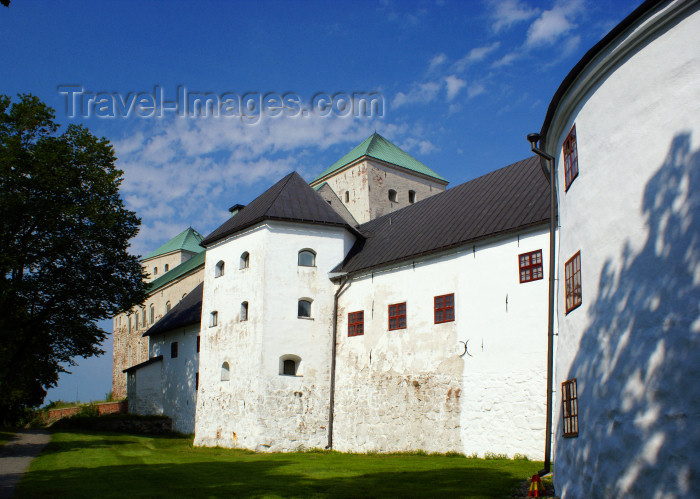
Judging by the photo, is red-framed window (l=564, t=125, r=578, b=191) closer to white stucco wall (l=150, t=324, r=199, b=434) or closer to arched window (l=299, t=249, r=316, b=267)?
arched window (l=299, t=249, r=316, b=267)

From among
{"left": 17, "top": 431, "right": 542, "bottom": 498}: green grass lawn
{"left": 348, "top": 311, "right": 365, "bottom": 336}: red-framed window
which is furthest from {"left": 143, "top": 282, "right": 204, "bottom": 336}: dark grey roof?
{"left": 348, "top": 311, "right": 365, "bottom": 336}: red-framed window

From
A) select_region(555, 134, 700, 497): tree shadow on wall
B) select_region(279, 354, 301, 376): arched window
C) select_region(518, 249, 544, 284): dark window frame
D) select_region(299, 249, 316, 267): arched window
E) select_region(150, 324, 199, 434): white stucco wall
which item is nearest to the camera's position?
select_region(555, 134, 700, 497): tree shadow on wall

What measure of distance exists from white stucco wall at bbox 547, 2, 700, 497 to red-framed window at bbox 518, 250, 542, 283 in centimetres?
742

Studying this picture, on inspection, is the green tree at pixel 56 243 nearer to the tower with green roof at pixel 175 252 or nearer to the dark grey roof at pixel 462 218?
the dark grey roof at pixel 462 218

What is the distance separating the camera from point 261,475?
1586cm

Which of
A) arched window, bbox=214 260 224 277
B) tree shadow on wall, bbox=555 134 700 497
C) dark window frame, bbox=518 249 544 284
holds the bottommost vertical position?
tree shadow on wall, bbox=555 134 700 497

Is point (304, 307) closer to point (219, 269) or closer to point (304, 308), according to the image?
point (304, 308)

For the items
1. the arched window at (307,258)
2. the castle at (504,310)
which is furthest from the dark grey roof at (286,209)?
the arched window at (307,258)

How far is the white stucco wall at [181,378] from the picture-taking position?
32031 millimetres

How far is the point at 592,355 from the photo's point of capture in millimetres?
9328

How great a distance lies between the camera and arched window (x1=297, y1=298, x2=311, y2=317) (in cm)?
2484

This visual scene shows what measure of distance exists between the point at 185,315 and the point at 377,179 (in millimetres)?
17292

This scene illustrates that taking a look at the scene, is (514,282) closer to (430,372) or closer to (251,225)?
(430,372)

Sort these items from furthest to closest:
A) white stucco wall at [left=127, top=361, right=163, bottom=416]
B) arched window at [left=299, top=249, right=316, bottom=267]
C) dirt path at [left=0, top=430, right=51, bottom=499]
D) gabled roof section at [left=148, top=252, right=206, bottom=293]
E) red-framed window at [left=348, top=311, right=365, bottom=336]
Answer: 1. gabled roof section at [left=148, top=252, right=206, bottom=293]
2. white stucco wall at [left=127, top=361, right=163, bottom=416]
3. arched window at [left=299, top=249, right=316, bottom=267]
4. red-framed window at [left=348, top=311, right=365, bottom=336]
5. dirt path at [left=0, top=430, right=51, bottom=499]
